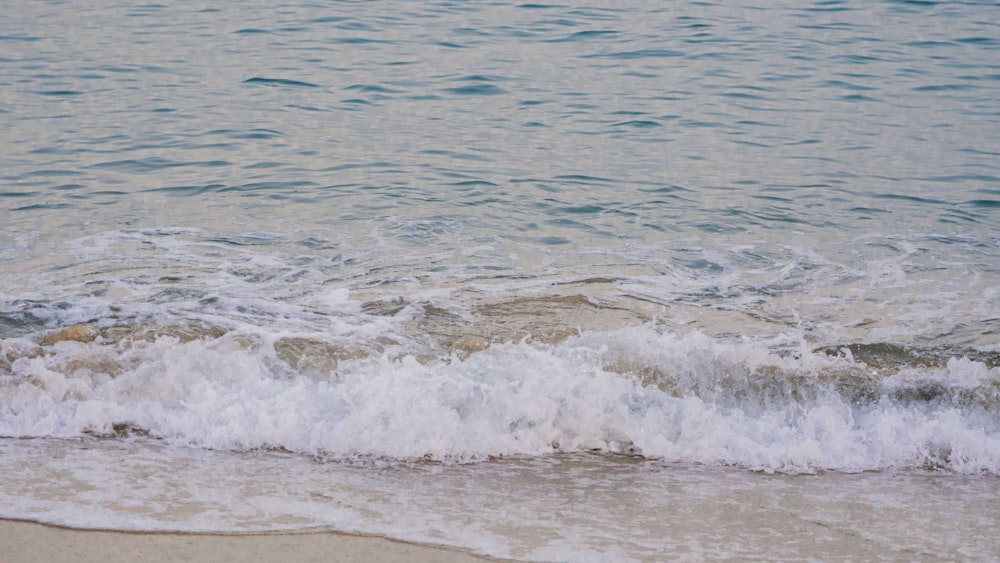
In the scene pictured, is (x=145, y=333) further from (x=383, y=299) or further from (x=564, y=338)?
(x=564, y=338)

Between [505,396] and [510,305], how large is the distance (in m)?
1.31

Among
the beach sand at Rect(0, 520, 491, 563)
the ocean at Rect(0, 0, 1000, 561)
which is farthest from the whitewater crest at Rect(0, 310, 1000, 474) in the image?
the beach sand at Rect(0, 520, 491, 563)

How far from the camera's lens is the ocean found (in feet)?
10.6

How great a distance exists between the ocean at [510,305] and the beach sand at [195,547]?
0.24 ft

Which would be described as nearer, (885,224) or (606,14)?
(885,224)

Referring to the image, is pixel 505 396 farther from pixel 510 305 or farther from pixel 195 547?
pixel 195 547

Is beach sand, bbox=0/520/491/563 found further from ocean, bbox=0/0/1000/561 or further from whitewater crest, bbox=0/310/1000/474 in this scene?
whitewater crest, bbox=0/310/1000/474

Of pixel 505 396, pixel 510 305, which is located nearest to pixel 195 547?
pixel 505 396

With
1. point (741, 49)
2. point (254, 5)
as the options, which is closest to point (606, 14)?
point (741, 49)

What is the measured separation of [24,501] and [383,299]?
2.51 meters

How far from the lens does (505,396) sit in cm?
396

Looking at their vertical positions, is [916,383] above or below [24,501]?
below

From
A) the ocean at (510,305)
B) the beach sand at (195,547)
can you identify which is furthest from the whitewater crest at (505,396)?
the beach sand at (195,547)

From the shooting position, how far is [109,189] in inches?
295
